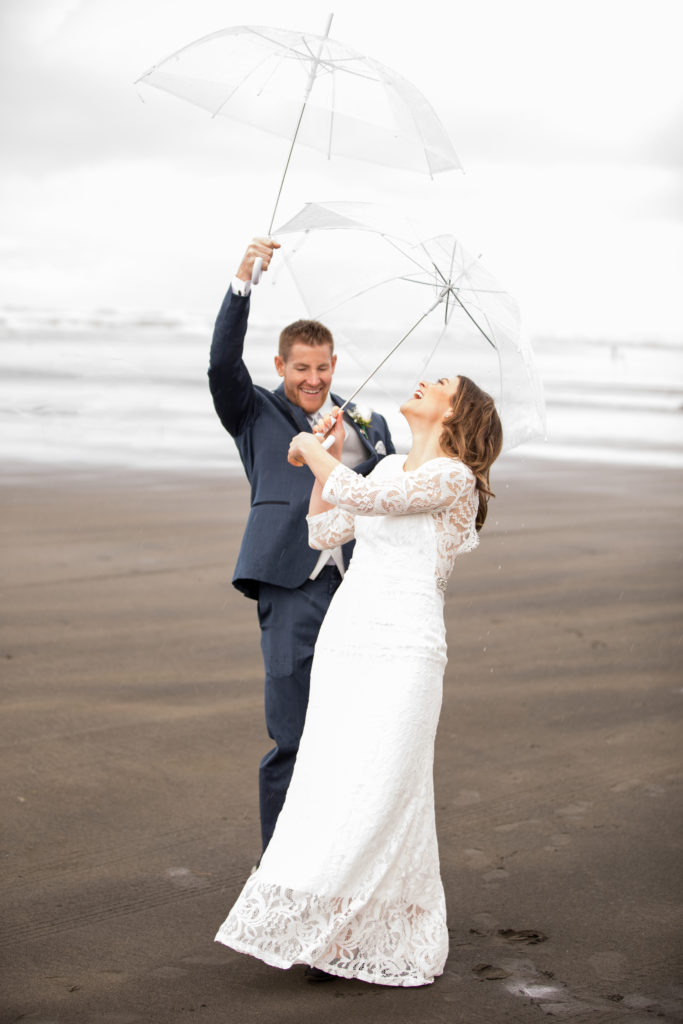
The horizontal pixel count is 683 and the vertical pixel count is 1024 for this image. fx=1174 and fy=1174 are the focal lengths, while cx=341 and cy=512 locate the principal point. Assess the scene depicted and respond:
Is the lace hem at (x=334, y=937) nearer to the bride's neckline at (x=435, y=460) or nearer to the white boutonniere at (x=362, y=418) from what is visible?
the bride's neckline at (x=435, y=460)

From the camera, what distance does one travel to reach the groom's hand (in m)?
3.78

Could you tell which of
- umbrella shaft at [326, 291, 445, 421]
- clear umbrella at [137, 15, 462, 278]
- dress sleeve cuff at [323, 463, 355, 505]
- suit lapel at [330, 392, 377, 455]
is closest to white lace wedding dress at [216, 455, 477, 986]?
dress sleeve cuff at [323, 463, 355, 505]

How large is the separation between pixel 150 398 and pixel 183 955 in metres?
15.6

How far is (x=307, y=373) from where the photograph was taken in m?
4.12

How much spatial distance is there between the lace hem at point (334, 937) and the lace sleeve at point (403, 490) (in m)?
1.14

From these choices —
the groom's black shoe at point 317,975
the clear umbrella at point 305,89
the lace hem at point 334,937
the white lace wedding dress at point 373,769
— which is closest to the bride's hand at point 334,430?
the white lace wedding dress at point 373,769

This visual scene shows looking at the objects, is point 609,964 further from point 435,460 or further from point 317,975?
point 435,460

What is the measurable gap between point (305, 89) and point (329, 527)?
5.09 ft

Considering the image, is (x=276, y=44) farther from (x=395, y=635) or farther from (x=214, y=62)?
(x=395, y=635)

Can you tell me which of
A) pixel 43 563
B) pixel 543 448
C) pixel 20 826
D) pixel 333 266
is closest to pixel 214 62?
pixel 333 266

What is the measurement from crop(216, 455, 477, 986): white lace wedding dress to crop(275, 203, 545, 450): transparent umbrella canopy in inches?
20.6

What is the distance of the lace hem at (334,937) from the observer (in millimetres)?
3379

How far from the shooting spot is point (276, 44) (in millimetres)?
4012

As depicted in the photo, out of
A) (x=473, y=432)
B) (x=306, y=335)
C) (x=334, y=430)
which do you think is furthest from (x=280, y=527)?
(x=473, y=432)
